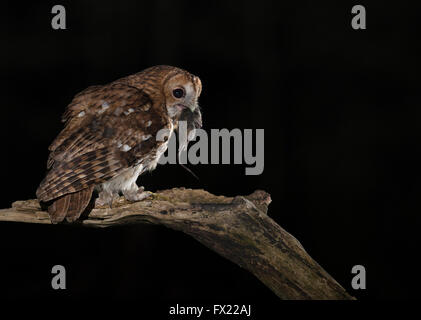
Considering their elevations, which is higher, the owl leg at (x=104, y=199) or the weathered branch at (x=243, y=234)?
the owl leg at (x=104, y=199)

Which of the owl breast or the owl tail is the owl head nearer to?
the owl breast

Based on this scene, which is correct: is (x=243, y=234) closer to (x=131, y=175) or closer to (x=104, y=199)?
(x=131, y=175)

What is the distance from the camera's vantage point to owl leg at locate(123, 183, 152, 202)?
353 centimetres

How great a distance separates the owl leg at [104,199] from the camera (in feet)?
11.5

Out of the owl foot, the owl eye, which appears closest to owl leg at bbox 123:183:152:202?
the owl foot

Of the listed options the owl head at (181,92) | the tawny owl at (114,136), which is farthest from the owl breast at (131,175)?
the owl head at (181,92)

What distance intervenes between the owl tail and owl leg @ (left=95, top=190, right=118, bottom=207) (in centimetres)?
30

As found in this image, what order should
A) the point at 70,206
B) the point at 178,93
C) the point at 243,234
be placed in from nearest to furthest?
the point at 70,206, the point at 243,234, the point at 178,93

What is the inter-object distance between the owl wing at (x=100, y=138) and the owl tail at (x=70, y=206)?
0.07 metres

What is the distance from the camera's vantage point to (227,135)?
11.7ft

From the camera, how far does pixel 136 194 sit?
3.54 meters

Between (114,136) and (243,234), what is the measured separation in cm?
99

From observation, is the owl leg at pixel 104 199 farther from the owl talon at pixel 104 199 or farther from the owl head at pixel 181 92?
the owl head at pixel 181 92

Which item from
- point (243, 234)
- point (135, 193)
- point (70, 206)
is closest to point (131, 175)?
point (135, 193)
